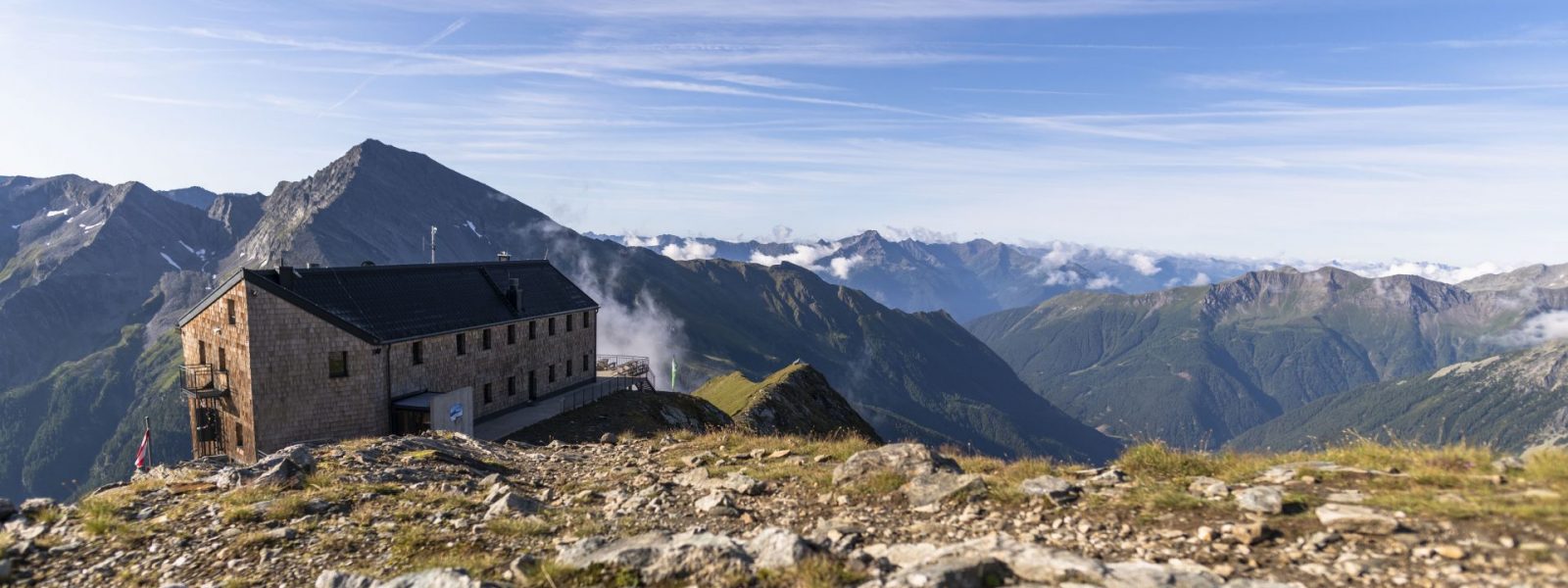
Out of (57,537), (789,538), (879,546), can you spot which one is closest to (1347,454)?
(879,546)

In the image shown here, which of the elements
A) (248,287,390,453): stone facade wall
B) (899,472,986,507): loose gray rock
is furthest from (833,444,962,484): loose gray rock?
(248,287,390,453): stone facade wall

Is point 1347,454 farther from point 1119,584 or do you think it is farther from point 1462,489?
point 1119,584

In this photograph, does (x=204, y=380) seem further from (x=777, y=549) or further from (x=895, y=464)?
(x=777, y=549)

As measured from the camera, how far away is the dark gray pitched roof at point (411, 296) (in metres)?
38.7

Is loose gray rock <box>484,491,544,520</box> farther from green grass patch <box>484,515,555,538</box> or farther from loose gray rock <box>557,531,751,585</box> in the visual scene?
loose gray rock <box>557,531,751,585</box>

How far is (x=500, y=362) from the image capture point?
161 feet

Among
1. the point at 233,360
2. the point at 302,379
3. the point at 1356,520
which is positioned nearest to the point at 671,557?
the point at 1356,520

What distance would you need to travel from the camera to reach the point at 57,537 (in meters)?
13.3

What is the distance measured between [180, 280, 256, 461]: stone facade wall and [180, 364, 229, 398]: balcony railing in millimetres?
305

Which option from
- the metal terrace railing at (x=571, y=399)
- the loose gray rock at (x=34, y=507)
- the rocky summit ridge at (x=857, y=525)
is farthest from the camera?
the metal terrace railing at (x=571, y=399)

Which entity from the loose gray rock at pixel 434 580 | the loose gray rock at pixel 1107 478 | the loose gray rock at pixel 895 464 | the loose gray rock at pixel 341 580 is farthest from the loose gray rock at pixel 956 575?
the loose gray rock at pixel 341 580

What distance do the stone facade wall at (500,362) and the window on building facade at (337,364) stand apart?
237 centimetres

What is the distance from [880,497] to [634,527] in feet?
15.4

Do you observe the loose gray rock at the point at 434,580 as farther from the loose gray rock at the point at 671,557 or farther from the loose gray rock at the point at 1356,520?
the loose gray rock at the point at 1356,520
